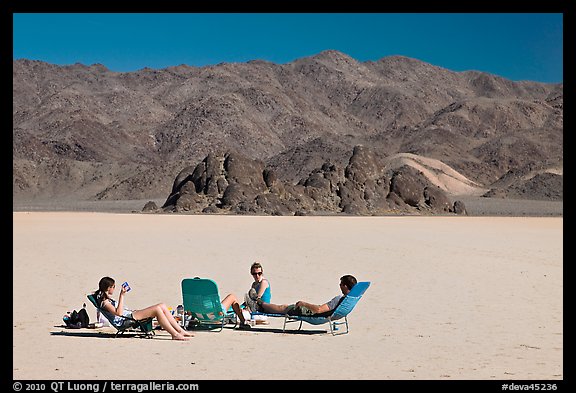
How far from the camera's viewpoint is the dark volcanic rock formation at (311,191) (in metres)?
51.3

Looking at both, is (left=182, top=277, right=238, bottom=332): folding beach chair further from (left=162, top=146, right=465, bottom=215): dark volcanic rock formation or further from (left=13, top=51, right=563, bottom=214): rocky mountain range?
(left=13, top=51, right=563, bottom=214): rocky mountain range

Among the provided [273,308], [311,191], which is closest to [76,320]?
[273,308]

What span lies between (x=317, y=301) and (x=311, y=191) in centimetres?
4145

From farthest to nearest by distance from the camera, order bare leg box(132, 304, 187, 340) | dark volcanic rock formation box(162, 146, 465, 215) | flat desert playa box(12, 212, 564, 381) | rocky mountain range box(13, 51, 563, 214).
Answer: rocky mountain range box(13, 51, 563, 214)
dark volcanic rock formation box(162, 146, 465, 215)
bare leg box(132, 304, 187, 340)
flat desert playa box(12, 212, 564, 381)

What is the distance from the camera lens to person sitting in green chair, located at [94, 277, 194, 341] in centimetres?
902

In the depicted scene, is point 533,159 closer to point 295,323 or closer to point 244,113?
point 244,113

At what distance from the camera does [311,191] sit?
53.5 m

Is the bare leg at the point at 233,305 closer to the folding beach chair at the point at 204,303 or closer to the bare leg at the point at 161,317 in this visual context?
the folding beach chair at the point at 204,303

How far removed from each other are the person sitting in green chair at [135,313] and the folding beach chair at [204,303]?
43 centimetres

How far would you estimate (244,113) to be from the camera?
12694cm

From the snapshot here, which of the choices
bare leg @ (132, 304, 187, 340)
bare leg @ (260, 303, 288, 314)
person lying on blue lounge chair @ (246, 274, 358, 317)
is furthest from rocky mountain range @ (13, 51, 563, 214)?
bare leg @ (132, 304, 187, 340)

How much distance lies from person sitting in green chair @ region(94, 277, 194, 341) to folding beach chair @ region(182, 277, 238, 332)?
1.41 ft
